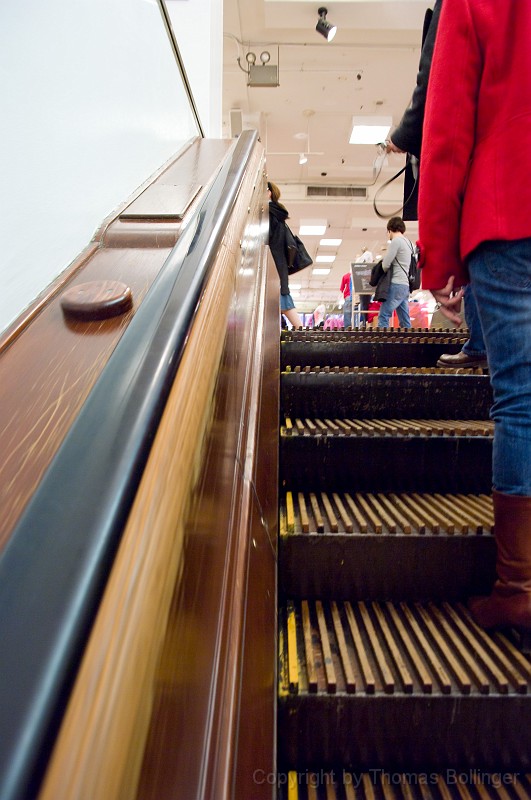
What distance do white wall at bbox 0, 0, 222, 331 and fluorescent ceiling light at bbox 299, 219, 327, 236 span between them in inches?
388

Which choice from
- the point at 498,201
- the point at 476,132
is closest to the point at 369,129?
the point at 476,132

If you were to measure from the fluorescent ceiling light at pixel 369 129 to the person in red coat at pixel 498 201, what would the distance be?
22.6ft

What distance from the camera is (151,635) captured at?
28cm

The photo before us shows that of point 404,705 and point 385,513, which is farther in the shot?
point 385,513

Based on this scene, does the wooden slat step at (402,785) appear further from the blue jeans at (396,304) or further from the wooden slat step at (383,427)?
the blue jeans at (396,304)

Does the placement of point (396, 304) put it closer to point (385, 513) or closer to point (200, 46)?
point (200, 46)

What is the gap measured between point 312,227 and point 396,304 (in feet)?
24.3

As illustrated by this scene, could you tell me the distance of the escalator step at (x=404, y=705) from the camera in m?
0.86

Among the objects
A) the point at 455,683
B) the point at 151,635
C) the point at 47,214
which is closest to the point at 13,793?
the point at 151,635

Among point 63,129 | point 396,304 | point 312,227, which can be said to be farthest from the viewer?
point 312,227

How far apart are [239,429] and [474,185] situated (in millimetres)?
804

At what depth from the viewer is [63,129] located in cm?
124

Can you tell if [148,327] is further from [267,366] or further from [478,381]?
[478,381]

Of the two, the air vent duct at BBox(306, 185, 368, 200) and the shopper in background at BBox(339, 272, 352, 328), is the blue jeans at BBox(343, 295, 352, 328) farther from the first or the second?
the air vent duct at BBox(306, 185, 368, 200)
